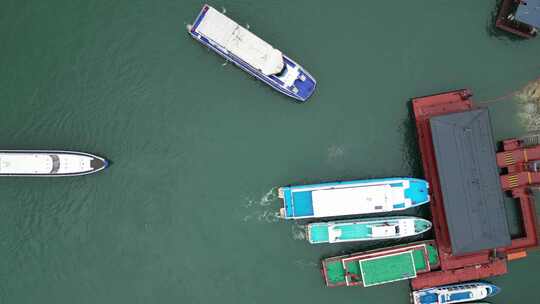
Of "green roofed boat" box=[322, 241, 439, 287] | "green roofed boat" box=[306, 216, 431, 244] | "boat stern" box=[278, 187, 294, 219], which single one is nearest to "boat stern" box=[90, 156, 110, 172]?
"boat stern" box=[278, 187, 294, 219]

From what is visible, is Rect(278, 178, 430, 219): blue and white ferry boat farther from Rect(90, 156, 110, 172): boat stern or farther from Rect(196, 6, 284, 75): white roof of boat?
Rect(90, 156, 110, 172): boat stern

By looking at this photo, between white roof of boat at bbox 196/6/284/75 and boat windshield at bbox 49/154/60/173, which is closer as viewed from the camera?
white roof of boat at bbox 196/6/284/75

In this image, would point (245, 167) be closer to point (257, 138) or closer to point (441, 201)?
point (257, 138)

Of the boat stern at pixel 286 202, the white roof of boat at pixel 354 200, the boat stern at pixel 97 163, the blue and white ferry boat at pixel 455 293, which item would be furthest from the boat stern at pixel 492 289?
the boat stern at pixel 97 163

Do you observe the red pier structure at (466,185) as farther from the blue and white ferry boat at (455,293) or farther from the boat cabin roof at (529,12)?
the boat cabin roof at (529,12)

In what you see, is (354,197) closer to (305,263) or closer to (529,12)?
(305,263)

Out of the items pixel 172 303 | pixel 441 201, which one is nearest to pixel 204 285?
pixel 172 303
